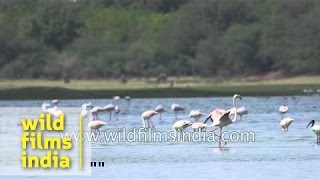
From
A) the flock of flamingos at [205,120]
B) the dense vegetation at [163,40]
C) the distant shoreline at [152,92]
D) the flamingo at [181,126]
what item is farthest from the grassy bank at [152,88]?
the flamingo at [181,126]

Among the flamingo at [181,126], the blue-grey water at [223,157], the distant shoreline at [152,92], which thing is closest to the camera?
Answer: the blue-grey water at [223,157]

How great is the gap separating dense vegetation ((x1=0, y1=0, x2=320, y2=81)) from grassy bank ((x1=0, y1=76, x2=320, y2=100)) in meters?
1.25

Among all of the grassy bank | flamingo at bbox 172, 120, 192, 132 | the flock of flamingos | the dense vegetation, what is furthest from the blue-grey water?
the dense vegetation

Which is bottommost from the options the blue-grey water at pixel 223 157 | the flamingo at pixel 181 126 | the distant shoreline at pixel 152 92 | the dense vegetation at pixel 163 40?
the blue-grey water at pixel 223 157

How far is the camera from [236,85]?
4597 cm

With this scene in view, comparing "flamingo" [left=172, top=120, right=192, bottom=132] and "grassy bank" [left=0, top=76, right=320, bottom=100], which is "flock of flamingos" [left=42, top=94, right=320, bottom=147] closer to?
"flamingo" [left=172, top=120, right=192, bottom=132]

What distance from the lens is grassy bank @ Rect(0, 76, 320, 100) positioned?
42625 millimetres

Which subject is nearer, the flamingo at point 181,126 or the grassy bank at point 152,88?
the flamingo at point 181,126

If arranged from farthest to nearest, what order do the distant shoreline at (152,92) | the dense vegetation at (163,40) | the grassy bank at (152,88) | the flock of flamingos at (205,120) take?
the dense vegetation at (163,40), the grassy bank at (152,88), the distant shoreline at (152,92), the flock of flamingos at (205,120)

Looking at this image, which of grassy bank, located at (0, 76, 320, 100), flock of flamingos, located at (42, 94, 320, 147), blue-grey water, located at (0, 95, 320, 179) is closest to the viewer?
blue-grey water, located at (0, 95, 320, 179)

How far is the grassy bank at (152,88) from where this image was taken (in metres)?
42.6

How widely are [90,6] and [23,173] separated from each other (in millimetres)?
46070

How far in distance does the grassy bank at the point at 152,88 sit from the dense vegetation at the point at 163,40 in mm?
1249

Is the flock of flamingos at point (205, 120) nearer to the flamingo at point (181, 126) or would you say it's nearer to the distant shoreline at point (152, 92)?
the flamingo at point (181, 126)
